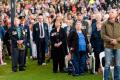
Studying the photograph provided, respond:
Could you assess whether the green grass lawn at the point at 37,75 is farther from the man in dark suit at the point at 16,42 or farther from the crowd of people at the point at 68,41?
the man in dark suit at the point at 16,42

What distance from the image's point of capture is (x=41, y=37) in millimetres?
19953

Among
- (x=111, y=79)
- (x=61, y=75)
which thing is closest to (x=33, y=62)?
(x=61, y=75)

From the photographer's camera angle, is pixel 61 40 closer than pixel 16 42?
Yes

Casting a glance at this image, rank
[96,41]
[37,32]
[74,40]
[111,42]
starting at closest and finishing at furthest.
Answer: [111,42], [74,40], [96,41], [37,32]

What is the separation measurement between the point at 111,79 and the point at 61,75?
7.62 feet

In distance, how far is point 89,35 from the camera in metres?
18.3

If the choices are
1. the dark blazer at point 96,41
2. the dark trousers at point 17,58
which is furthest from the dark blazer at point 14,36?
the dark blazer at point 96,41

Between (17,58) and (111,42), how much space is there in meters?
5.09

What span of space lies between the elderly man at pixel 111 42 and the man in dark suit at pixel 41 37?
534 centimetres

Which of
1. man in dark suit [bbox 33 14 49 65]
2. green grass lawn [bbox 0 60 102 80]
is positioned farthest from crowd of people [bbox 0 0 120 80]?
green grass lawn [bbox 0 60 102 80]

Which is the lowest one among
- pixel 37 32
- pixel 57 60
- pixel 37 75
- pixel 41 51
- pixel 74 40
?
pixel 37 75

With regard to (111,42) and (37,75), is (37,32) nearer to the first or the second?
(37,75)

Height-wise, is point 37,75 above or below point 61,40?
below

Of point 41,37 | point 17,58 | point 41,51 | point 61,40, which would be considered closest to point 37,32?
point 41,37
